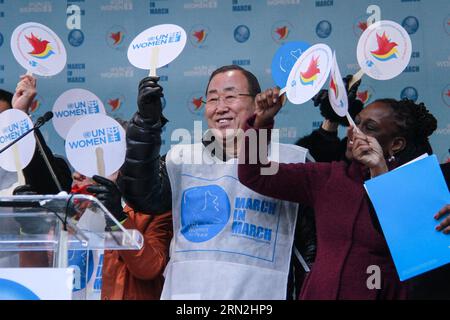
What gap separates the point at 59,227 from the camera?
106 inches

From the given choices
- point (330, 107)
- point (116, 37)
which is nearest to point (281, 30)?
point (116, 37)

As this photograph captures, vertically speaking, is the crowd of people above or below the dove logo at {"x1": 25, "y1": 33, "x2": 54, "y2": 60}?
below

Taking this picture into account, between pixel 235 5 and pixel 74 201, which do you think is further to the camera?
pixel 235 5

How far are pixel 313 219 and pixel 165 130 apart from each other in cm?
159

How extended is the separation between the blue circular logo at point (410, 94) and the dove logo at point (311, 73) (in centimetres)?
148

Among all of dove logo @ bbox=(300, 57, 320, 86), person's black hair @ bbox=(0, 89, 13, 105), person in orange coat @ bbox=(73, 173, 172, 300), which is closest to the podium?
person in orange coat @ bbox=(73, 173, 172, 300)

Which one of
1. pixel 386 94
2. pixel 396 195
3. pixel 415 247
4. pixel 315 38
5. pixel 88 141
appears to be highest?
pixel 315 38

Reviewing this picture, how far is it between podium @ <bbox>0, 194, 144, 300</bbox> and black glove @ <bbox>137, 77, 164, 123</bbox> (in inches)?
24.2

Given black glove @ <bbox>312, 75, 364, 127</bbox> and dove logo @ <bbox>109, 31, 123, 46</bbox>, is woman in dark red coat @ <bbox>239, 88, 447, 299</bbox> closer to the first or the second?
black glove @ <bbox>312, 75, 364, 127</bbox>

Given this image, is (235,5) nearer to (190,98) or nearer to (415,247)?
(190,98)

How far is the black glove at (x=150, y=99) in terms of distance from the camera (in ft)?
10.5

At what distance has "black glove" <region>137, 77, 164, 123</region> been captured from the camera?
320 centimetres

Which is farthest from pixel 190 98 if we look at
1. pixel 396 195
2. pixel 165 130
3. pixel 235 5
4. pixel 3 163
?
pixel 396 195

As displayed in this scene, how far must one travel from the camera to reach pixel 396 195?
2.97 meters
